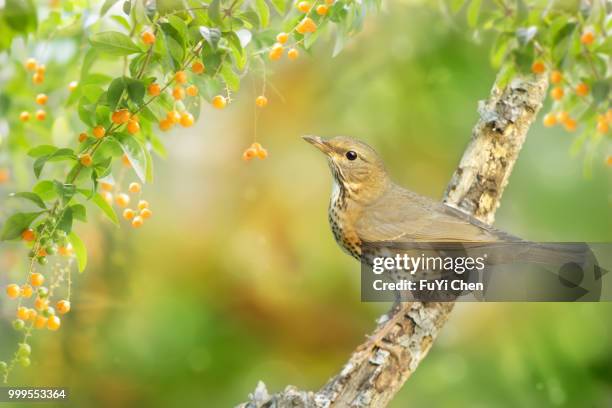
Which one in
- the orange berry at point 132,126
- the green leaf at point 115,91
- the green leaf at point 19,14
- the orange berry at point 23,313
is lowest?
the orange berry at point 23,313

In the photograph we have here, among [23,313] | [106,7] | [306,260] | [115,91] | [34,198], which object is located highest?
[306,260]

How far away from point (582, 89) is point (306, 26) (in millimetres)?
415

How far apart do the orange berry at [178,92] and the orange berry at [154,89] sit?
0.27 ft

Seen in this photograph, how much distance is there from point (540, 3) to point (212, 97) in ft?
1.58

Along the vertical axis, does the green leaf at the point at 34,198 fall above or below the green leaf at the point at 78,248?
above

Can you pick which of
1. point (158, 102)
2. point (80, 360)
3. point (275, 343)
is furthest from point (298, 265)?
point (158, 102)

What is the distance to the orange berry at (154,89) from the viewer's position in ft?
3.41

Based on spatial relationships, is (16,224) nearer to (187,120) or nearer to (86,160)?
(86,160)

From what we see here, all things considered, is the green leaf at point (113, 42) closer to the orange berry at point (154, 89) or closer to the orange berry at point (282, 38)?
the orange berry at point (154, 89)

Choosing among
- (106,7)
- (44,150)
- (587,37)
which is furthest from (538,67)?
(44,150)

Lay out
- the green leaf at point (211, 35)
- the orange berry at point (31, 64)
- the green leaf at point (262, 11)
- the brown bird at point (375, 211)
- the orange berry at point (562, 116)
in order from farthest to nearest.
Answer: the brown bird at point (375, 211) → the orange berry at point (31, 64) → the orange berry at point (562, 116) → the green leaf at point (262, 11) → the green leaf at point (211, 35)

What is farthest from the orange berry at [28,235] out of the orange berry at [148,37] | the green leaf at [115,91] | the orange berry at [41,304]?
the orange berry at [148,37]

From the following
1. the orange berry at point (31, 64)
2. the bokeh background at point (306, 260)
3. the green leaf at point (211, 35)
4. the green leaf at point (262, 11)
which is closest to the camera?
the green leaf at point (211, 35)

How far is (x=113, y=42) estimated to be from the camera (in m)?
1.01
